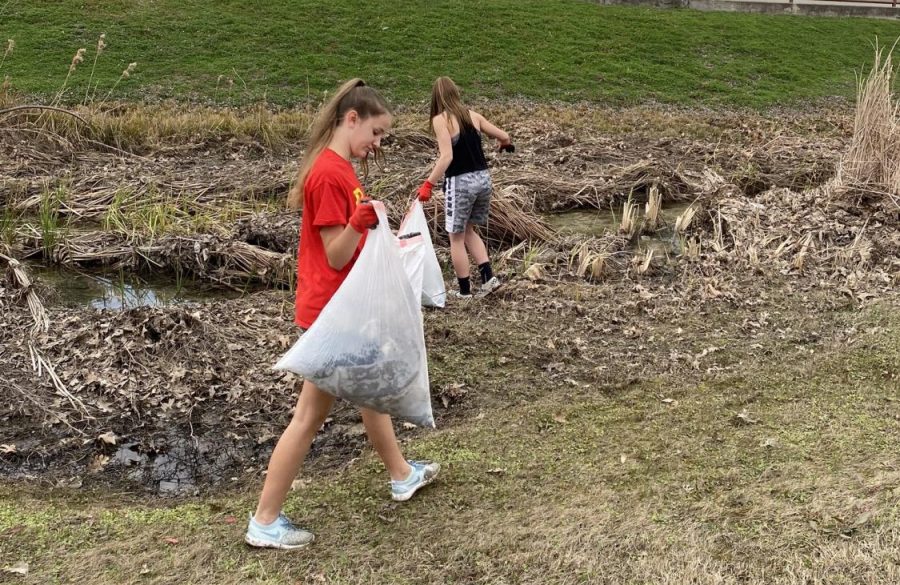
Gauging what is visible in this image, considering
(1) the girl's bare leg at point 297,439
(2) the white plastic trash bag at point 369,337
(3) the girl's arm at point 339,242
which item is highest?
(3) the girl's arm at point 339,242

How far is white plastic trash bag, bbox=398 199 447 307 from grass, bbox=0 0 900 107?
9.77 meters

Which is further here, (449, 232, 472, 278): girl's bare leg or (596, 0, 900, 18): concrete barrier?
(596, 0, 900, 18): concrete barrier

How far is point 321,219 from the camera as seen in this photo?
2.57 m

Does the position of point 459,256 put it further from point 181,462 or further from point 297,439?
point 297,439

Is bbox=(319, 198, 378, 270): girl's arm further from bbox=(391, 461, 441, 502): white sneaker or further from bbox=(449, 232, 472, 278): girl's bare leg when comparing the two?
bbox=(449, 232, 472, 278): girl's bare leg

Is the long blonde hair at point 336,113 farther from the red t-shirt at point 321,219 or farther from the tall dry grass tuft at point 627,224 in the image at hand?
the tall dry grass tuft at point 627,224

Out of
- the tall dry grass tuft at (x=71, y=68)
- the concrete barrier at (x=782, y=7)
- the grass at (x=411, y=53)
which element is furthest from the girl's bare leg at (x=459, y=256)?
the concrete barrier at (x=782, y=7)

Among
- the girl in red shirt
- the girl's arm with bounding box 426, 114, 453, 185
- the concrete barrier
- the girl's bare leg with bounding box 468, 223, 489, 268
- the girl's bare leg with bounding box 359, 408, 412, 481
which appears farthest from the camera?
the concrete barrier

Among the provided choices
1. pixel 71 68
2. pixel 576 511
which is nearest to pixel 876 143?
pixel 576 511

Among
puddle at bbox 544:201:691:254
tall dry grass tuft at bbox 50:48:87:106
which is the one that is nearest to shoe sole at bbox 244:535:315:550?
puddle at bbox 544:201:691:254

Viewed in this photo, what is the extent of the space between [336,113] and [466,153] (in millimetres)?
2658

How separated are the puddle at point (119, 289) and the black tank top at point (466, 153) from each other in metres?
1.86

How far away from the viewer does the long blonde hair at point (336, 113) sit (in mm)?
2693

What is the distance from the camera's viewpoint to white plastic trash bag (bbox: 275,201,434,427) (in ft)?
8.62
